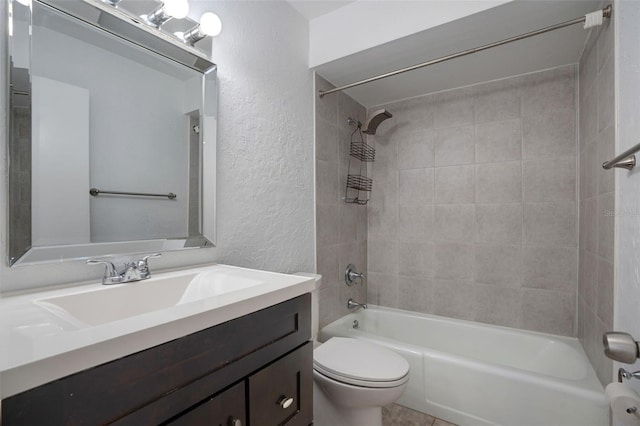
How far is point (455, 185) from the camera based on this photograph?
7.42ft

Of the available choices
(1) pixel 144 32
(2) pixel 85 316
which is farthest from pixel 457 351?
(1) pixel 144 32

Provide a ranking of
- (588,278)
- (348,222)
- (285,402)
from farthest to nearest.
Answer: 1. (348,222)
2. (588,278)
3. (285,402)

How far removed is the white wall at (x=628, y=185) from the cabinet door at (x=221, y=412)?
1163 mm

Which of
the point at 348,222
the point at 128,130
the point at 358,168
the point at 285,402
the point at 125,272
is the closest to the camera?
the point at 285,402

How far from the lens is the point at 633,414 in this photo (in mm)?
754

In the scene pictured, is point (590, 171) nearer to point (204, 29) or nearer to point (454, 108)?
point (454, 108)

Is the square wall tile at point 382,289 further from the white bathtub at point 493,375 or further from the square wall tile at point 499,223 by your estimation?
the square wall tile at point 499,223

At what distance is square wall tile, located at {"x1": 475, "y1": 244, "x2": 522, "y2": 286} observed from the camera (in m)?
2.05

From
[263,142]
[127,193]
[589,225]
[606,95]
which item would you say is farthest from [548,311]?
[127,193]

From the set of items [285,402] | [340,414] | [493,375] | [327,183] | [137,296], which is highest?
[327,183]

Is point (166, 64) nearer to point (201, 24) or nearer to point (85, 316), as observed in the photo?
point (201, 24)

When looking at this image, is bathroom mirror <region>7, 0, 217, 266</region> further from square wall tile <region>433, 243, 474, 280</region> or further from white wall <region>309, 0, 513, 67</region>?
square wall tile <region>433, 243, 474, 280</region>

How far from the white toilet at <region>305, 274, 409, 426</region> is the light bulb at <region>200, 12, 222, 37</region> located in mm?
1265

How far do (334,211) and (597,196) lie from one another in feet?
4.82
